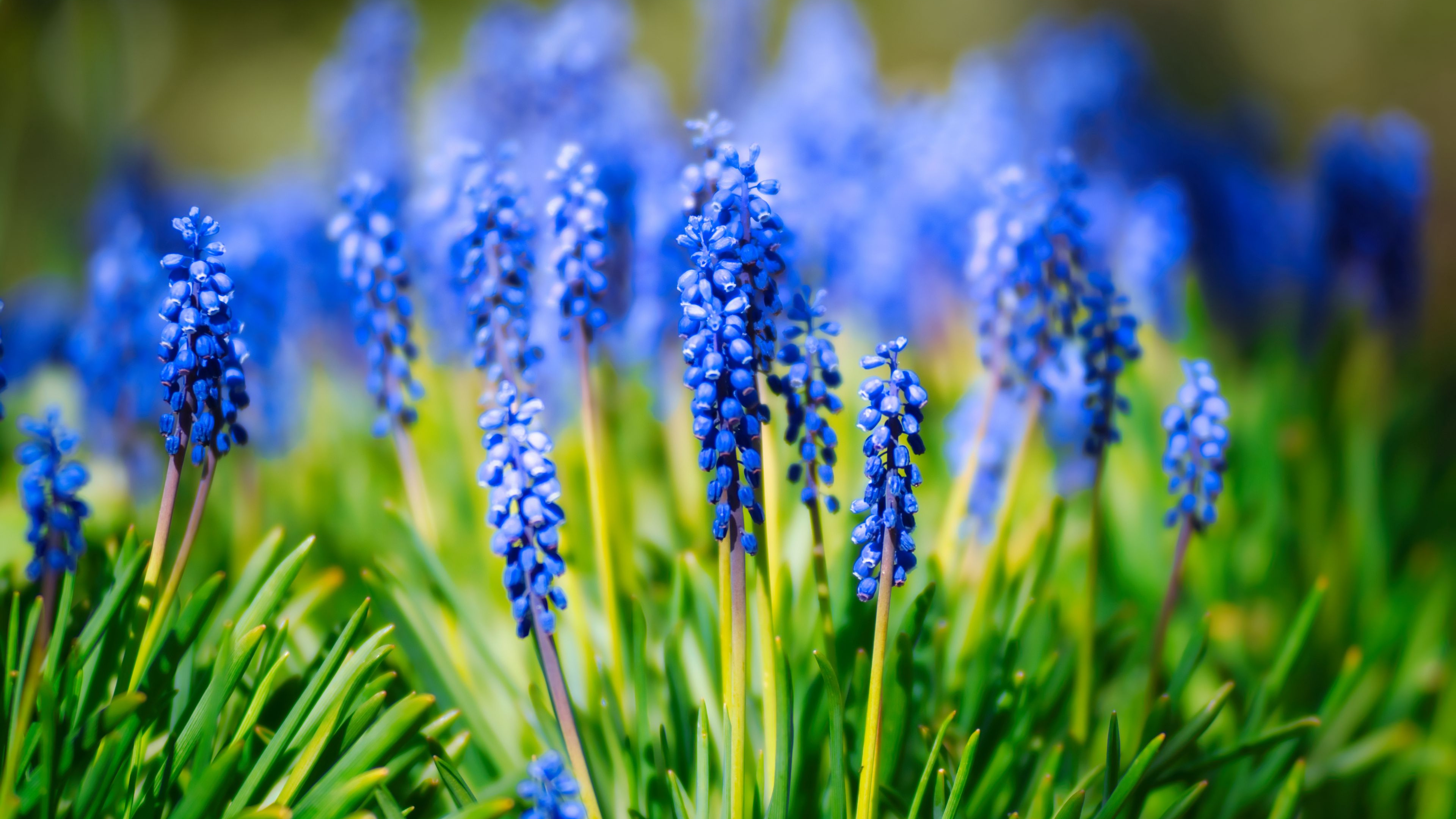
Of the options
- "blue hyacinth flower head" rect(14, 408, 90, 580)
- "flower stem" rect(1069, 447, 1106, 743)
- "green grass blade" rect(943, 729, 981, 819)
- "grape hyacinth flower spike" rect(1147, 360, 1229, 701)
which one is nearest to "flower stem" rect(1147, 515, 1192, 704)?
"grape hyacinth flower spike" rect(1147, 360, 1229, 701)

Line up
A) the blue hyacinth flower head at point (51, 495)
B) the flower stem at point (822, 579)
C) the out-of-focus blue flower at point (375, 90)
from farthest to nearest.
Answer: the out-of-focus blue flower at point (375, 90)
the flower stem at point (822, 579)
the blue hyacinth flower head at point (51, 495)

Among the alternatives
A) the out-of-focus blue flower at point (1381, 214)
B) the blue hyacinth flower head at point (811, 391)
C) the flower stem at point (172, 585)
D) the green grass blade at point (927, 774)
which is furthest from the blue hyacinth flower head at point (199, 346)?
the out-of-focus blue flower at point (1381, 214)

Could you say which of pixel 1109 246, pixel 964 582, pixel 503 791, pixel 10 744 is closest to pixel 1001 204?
pixel 964 582

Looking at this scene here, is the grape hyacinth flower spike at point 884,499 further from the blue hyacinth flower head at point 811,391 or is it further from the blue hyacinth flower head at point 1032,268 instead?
the blue hyacinth flower head at point 1032,268

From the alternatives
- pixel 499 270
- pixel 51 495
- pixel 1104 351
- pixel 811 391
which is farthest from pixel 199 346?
pixel 1104 351

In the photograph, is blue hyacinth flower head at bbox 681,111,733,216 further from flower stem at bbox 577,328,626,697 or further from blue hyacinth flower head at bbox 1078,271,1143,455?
blue hyacinth flower head at bbox 1078,271,1143,455

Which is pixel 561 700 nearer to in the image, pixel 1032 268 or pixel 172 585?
pixel 172 585
